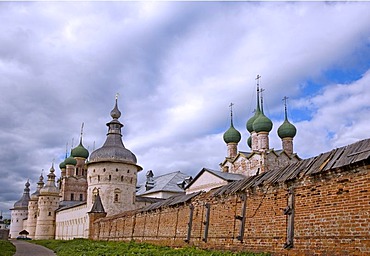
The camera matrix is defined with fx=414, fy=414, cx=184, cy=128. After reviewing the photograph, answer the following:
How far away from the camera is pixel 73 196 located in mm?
60656

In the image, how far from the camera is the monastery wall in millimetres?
7039

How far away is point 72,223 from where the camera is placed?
149 ft

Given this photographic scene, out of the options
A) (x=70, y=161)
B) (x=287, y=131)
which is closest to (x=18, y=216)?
(x=70, y=161)

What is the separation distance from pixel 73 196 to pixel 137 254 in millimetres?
49408

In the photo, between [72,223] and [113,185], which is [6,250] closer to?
[113,185]

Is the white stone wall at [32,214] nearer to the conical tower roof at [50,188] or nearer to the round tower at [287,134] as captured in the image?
the conical tower roof at [50,188]

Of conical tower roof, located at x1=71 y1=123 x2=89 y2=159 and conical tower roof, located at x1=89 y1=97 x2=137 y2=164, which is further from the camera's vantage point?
conical tower roof, located at x1=71 y1=123 x2=89 y2=159

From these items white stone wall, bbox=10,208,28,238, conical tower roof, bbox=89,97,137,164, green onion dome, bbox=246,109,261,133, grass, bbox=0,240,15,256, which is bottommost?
white stone wall, bbox=10,208,28,238

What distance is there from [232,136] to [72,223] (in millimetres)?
20270

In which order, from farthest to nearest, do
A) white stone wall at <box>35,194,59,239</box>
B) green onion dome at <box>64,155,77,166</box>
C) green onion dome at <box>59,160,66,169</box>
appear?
green onion dome at <box>59,160,66,169</box> < green onion dome at <box>64,155,77,166</box> < white stone wall at <box>35,194,59,239</box>

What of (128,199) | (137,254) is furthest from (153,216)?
(128,199)

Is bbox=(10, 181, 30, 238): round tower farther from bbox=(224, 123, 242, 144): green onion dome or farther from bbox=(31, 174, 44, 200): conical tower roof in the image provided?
bbox=(224, 123, 242, 144): green onion dome

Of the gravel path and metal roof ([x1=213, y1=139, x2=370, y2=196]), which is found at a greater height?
metal roof ([x1=213, y1=139, x2=370, y2=196])

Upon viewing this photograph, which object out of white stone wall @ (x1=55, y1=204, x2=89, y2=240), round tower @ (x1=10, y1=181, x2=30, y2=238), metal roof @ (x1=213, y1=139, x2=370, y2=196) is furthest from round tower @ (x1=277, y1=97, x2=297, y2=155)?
round tower @ (x1=10, y1=181, x2=30, y2=238)
